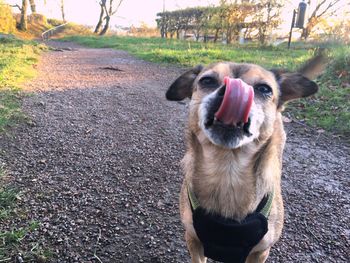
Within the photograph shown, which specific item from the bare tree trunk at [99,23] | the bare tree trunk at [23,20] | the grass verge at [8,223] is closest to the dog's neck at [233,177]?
the grass verge at [8,223]

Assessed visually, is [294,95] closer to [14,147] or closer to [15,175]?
[15,175]

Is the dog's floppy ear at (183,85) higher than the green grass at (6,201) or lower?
higher

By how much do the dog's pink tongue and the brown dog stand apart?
0.01 m

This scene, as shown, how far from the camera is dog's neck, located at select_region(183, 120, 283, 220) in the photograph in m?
2.02

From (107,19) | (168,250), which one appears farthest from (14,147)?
(107,19)

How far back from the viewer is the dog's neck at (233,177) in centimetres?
202

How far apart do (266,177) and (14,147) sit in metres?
2.90

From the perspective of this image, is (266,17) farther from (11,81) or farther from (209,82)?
(209,82)

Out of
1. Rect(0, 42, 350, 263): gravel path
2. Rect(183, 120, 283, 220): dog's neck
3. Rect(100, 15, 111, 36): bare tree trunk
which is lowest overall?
Rect(0, 42, 350, 263): gravel path

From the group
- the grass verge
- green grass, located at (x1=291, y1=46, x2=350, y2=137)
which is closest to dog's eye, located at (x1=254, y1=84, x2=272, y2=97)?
the grass verge

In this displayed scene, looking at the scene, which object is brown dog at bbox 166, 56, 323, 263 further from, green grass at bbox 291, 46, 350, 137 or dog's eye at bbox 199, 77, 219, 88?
green grass at bbox 291, 46, 350, 137

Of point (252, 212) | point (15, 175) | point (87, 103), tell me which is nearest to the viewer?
point (252, 212)

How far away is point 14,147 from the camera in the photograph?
12.0 ft

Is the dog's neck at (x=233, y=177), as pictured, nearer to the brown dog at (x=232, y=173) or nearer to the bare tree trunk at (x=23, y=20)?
the brown dog at (x=232, y=173)
